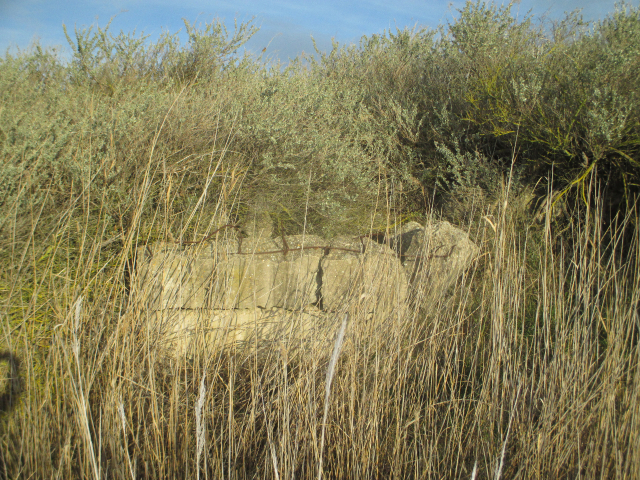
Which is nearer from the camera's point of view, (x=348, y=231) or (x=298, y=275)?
(x=298, y=275)

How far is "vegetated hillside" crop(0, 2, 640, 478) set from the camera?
1.56 meters

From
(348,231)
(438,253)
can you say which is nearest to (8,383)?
(348,231)

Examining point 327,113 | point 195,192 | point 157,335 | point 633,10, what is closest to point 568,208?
point 633,10

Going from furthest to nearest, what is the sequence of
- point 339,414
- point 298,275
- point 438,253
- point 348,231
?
point 348,231 < point 438,253 < point 298,275 < point 339,414

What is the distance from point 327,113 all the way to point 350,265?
5.89 ft

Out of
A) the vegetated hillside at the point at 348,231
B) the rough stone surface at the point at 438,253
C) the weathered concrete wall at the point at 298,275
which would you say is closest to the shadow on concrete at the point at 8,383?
the vegetated hillside at the point at 348,231

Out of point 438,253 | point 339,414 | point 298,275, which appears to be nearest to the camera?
point 339,414

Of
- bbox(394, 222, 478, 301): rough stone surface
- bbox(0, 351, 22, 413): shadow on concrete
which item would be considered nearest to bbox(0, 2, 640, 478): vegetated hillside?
bbox(0, 351, 22, 413): shadow on concrete

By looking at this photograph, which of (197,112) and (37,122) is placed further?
(197,112)

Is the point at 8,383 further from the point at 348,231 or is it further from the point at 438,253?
the point at 438,253

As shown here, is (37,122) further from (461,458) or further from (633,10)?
(633,10)

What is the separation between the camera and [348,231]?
3041 millimetres

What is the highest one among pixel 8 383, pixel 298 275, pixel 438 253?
pixel 438 253

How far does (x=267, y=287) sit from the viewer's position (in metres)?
2.45
